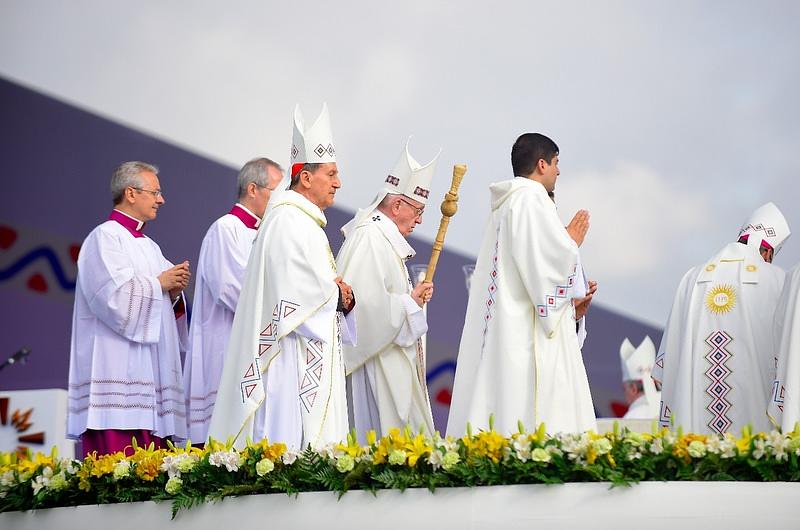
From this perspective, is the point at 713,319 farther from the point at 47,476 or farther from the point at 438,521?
the point at 47,476

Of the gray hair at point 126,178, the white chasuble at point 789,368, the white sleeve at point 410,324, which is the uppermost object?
the gray hair at point 126,178

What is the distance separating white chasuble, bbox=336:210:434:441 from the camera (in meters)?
7.13

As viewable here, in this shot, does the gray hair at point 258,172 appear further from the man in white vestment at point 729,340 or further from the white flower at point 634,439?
the white flower at point 634,439

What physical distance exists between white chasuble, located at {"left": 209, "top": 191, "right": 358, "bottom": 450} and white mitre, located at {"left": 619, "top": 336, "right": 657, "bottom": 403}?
5.55 m

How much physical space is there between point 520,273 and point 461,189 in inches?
214

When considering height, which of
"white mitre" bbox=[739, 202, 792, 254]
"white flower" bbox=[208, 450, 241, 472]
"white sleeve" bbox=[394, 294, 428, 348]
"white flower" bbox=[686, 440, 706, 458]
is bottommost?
Answer: "white flower" bbox=[208, 450, 241, 472]

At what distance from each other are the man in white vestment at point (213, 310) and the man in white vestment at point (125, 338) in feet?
0.32

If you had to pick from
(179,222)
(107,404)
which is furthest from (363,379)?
(179,222)

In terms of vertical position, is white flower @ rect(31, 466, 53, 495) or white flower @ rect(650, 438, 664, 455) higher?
white flower @ rect(650, 438, 664, 455)

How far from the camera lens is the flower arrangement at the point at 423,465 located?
4.81 m

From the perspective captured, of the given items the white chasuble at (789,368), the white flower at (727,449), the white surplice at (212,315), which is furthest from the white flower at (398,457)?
the white surplice at (212,315)

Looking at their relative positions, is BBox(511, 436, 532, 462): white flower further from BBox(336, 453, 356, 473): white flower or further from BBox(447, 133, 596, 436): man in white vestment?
BBox(447, 133, 596, 436): man in white vestment

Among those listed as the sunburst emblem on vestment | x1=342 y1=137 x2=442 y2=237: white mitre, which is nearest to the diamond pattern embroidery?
the sunburst emblem on vestment

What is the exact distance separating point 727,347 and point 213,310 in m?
2.82
